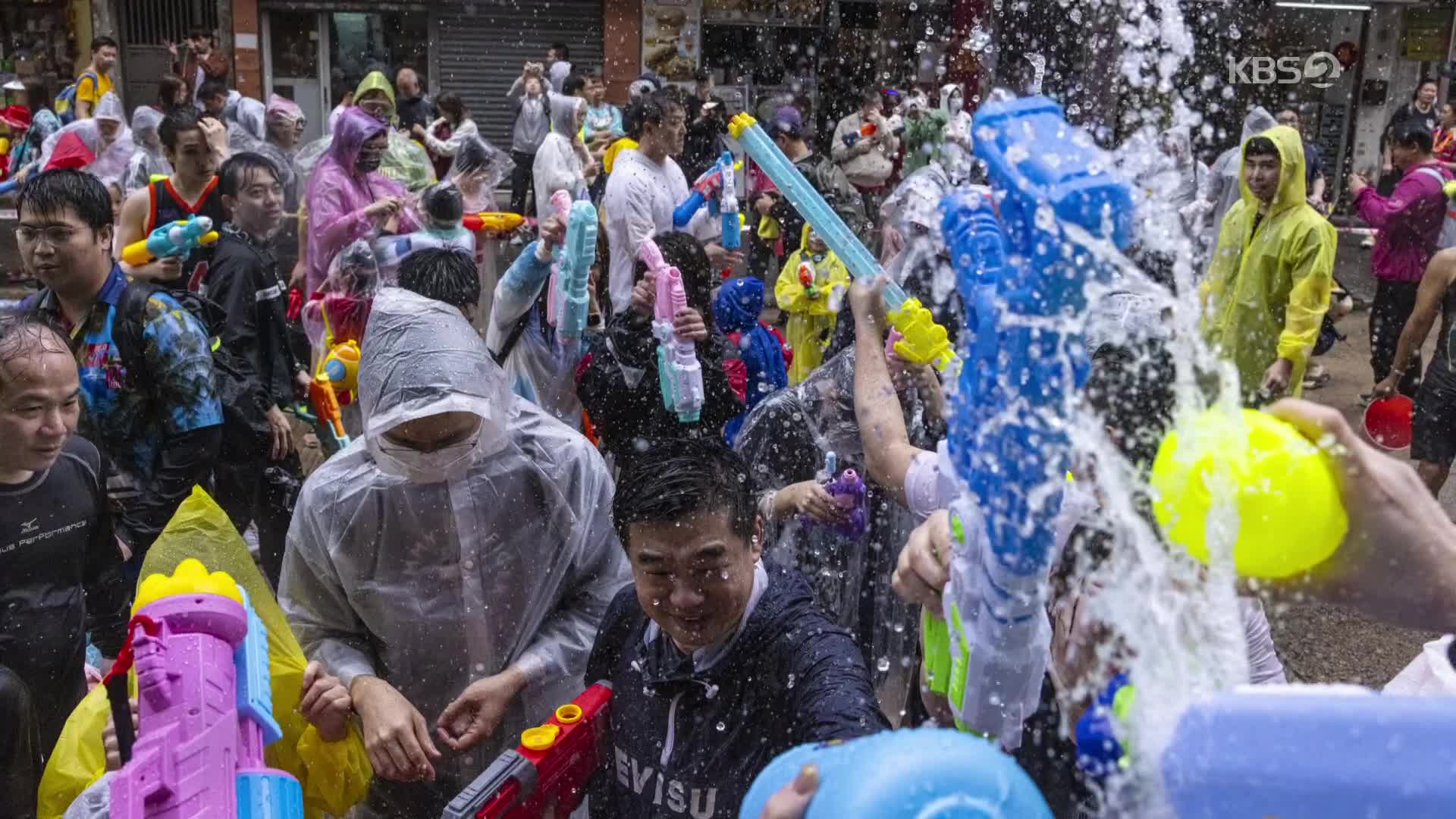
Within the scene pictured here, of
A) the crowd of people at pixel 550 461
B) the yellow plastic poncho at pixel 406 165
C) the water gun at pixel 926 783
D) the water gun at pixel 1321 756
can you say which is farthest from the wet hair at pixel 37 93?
the water gun at pixel 1321 756

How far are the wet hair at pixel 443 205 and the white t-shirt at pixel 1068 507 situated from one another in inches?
128

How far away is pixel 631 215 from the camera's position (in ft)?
17.8

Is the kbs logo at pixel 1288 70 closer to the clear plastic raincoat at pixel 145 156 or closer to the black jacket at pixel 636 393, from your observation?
the clear plastic raincoat at pixel 145 156

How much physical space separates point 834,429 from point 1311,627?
2.28 meters

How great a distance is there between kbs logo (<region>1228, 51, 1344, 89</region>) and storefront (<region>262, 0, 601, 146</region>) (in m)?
8.11

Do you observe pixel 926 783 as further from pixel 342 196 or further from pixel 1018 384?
pixel 342 196

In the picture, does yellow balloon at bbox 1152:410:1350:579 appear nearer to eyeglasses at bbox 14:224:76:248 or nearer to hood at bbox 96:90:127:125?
eyeglasses at bbox 14:224:76:248

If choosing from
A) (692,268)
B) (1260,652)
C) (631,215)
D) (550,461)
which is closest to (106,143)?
(631,215)

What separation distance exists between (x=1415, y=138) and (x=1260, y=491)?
7.28m

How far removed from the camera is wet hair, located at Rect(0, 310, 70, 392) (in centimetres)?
234

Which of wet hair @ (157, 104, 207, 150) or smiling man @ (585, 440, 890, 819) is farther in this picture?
wet hair @ (157, 104, 207, 150)

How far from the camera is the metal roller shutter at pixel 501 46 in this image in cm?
1583

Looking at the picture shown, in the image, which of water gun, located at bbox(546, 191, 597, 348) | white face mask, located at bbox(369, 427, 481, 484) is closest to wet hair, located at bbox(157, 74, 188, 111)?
water gun, located at bbox(546, 191, 597, 348)

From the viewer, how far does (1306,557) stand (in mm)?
985
